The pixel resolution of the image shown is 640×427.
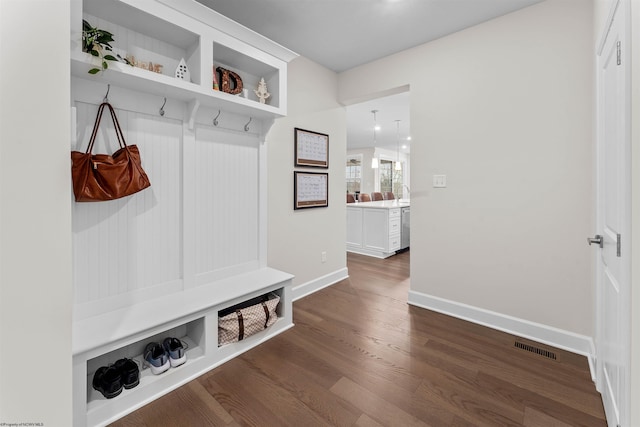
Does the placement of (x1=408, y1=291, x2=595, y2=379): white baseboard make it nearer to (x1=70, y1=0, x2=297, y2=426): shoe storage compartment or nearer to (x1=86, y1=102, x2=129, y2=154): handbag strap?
(x1=70, y1=0, x2=297, y2=426): shoe storage compartment

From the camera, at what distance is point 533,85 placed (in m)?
2.19

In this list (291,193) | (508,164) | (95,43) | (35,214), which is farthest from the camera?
(291,193)

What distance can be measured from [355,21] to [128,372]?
289 centimetres

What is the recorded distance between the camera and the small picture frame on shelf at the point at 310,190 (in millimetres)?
2945

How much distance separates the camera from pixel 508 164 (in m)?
2.32

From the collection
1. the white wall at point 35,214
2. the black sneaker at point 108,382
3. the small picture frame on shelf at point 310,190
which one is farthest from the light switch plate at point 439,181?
the black sneaker at point 108,382

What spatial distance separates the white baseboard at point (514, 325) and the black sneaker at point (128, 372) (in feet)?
7.64

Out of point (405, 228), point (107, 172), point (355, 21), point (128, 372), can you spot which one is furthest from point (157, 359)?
point (405, 228)

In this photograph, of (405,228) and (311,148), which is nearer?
(311,148)

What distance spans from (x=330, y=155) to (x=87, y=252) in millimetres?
2454

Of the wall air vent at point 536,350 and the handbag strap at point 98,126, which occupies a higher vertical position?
the handbag strap at point 98,126

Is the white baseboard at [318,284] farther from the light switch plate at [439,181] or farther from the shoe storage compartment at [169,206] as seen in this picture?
the light switch plate at [439,181]

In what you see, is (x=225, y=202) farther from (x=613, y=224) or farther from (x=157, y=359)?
(x=613, y=224)

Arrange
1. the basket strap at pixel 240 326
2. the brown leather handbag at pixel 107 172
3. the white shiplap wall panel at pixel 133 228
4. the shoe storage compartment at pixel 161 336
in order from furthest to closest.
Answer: the basket strap at pixel 240 326 < the white shiplap wall panel at pixel 133 228 < the brown leather handbag at pixel 107 172 < the shoe storage compartment at pixel 161 336
